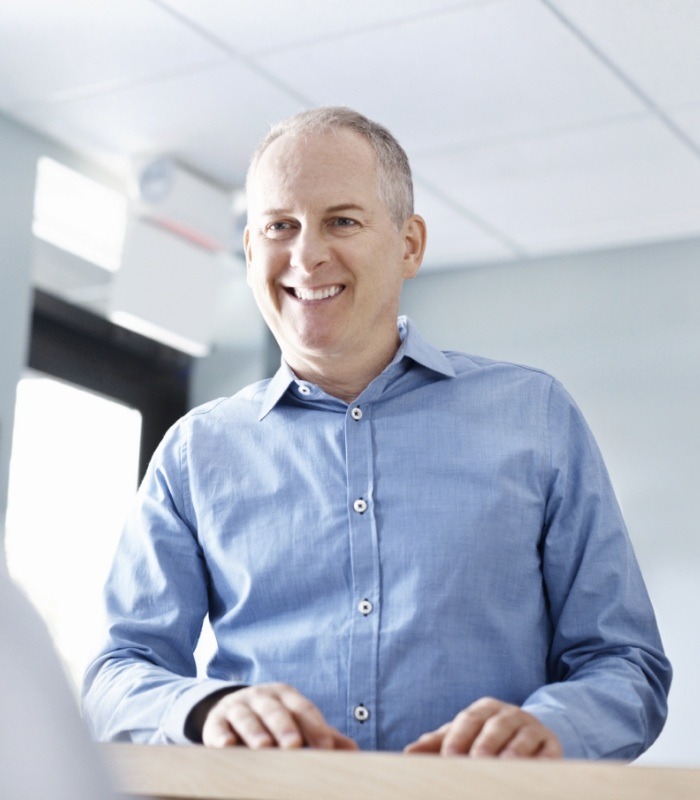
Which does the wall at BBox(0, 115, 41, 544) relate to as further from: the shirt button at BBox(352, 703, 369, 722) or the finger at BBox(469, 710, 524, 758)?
the finger at BBox(469, 710, 524, 758)

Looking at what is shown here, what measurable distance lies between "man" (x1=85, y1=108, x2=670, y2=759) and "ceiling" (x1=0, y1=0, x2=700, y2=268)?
1521mm

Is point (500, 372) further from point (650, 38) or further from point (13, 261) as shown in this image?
point (13, 261)

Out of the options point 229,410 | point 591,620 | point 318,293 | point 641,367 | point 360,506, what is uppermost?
point 641,367

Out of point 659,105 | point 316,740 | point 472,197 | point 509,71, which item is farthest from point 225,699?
point 472,197

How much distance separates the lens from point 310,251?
1447mm

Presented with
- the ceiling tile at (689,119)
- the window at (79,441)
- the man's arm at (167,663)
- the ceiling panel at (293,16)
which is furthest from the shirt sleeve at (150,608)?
the window at (79,441)

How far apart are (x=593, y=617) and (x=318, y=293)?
479 mm

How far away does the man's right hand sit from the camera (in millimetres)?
900

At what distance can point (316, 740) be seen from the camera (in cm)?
91

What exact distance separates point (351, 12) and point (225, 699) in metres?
2.19

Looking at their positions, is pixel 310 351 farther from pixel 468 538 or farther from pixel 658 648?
pixel 658 648

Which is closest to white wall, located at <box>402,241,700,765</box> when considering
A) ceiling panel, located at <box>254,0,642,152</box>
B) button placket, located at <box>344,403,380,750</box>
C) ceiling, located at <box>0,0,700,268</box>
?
ceiling, located at <box>0,0,700,268</box>

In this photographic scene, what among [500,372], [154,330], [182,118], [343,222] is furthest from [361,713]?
[154,330]

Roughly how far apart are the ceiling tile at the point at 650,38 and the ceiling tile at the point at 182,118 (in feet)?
2.82
